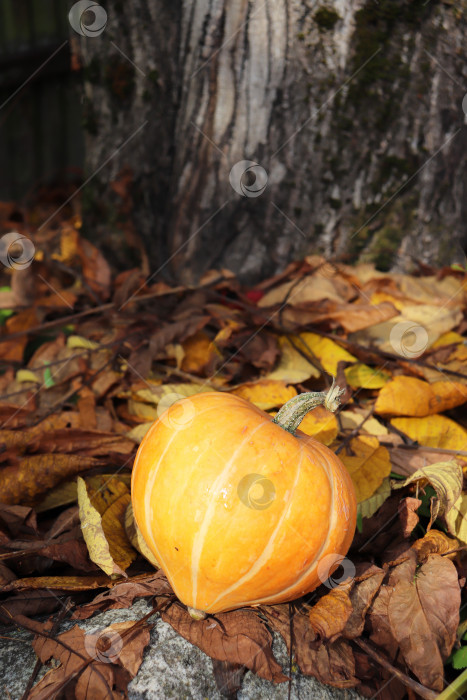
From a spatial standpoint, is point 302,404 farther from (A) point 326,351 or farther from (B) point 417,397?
(A) point 326,351

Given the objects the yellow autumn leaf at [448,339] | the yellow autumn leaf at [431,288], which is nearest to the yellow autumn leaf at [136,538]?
the yellow autumn leaf at [448,339]

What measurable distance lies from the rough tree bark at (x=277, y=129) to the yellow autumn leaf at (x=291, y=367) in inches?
27.7

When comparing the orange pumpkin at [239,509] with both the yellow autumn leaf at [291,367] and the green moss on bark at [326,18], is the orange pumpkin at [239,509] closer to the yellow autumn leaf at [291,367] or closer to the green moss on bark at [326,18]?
the yellow autumn leaf at [291,367]

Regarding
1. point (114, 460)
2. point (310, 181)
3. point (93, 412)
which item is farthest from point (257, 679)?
point (310, 181)

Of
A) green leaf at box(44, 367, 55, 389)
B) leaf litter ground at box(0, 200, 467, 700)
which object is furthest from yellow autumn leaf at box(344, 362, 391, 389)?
green leaf at box(44, 367, 55, 389)

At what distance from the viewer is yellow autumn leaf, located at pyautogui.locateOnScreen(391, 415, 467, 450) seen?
77.8 inches

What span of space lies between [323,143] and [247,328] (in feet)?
3.37

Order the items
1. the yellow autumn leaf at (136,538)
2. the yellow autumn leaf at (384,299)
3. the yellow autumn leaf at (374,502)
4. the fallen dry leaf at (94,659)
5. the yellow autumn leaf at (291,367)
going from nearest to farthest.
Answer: the fallen dry leaf at (94,659) → the yellow autumn leaf at (136,538) → the yellow autumn leaf at (374,502) → the yellow autumn leaf at (291,367) → the yellow autumn leaf at (384,299)

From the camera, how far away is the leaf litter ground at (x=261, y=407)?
1371mm

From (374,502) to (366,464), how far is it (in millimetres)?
153

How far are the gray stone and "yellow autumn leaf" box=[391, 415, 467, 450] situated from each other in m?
0.89

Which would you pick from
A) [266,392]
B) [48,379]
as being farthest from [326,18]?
[48,379]

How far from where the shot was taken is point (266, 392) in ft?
6.73

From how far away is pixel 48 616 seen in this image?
1.45m
